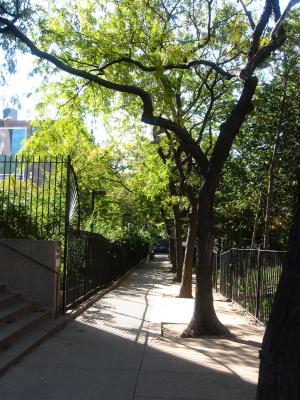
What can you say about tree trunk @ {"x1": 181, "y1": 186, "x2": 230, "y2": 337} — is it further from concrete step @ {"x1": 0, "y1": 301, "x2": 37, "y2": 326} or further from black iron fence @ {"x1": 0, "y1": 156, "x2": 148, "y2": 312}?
concrete step @ {"x1": 0, "y1": 301, "x2": 37, "y2": 326}

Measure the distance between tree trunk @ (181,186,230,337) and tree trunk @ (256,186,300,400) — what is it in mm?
6968

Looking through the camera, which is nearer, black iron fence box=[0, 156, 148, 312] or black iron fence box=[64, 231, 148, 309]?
black iron fence box=[0, 156, 148, 312]

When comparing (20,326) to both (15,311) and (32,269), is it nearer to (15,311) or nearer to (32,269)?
(15,311)

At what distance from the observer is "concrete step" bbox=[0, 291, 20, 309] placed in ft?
31.4

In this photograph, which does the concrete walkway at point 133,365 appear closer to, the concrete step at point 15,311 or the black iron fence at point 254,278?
the black iron fence at point 254,278

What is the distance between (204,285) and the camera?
34.8 feet

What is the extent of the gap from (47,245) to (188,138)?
3.53 metres

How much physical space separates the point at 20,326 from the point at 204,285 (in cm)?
364

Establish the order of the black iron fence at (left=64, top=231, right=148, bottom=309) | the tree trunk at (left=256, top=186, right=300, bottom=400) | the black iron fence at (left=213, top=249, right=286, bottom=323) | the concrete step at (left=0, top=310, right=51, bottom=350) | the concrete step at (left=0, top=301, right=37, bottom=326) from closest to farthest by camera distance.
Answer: the tree trunk at (left=256, top=186, right=300, bottom=400) → the concrete step at (left=0, top=310, right=51, bottom=350) → the concrete step at (left=0, top=301, right=37, bottom=326) → the black iron fence at (left=213, top=249, right=286, bottom=323) → the black iron fence at (left=64, top=231, right=148, bottom=309)

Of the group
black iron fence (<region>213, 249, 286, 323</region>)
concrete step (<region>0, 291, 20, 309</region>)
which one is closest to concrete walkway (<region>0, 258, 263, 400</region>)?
black iron fence (<region>213, 249, 286, 323</region>)

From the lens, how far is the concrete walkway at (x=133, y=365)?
6.14 m

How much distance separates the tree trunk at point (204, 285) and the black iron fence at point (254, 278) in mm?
1200

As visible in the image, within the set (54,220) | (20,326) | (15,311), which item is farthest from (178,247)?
(20,326)

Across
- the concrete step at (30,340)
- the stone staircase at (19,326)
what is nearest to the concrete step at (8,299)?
the stone staircase at (19,326)
